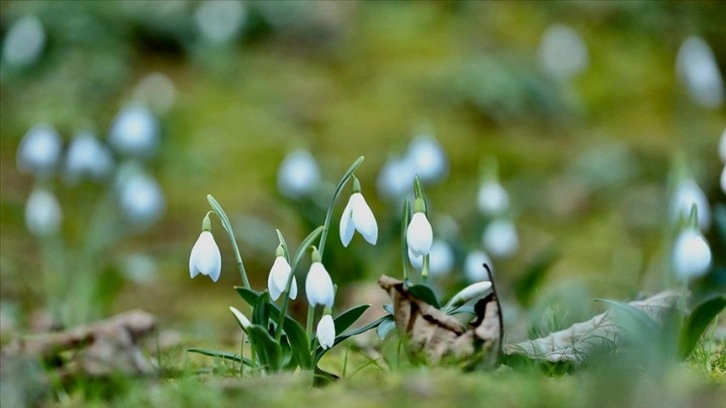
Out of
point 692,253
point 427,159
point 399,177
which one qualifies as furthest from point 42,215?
point 692,253

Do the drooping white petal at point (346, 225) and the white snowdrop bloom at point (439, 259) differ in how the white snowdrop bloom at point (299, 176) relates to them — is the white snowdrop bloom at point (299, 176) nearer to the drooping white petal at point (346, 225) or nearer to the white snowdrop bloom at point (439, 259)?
the white snowdrop bloom at point (439, 259)

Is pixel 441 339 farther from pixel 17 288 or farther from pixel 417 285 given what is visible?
pixel 17 288

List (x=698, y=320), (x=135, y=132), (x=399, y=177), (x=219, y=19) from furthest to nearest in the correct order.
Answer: (x=219, y=19), (x=135, y=132), (x=399, y=177), (x=698, y=320)

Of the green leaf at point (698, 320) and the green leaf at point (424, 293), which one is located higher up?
the green leaf at point (424, 293)

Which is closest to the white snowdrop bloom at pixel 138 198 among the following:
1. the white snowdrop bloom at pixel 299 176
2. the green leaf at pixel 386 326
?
the white snowdrop bloom at pixel 299 176

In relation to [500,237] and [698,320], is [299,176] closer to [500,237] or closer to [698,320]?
[500,237]

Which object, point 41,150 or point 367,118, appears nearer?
point 41,150

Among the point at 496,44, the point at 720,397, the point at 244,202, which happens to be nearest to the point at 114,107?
the point at 244,202
